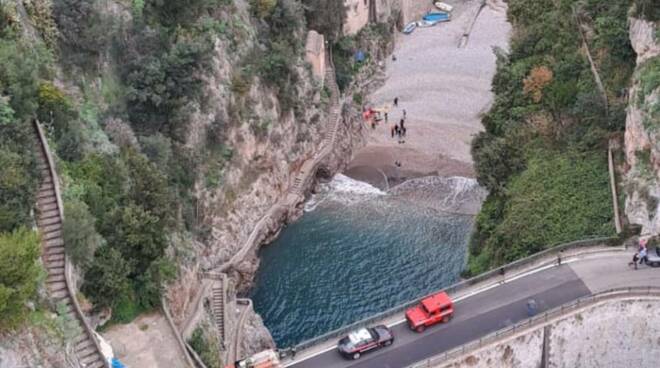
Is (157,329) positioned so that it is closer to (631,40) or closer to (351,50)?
(631,40)

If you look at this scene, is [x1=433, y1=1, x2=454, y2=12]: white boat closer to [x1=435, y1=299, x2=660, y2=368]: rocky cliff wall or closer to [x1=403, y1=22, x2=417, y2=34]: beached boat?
[x1=403, y1=22, x2=417, y2=34]: beached boat

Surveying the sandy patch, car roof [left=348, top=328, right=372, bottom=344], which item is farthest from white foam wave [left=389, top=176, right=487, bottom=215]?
the sandy patch

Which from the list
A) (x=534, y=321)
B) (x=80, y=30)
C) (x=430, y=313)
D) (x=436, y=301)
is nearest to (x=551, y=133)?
(x=534, y=321)

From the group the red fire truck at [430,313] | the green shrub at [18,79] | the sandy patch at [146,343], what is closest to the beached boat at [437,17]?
the red fire truck at [430,313]

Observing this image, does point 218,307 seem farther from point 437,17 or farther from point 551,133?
point 437,17

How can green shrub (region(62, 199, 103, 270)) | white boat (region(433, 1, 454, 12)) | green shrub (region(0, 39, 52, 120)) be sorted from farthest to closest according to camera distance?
white boat (region(433, 1, 454, 12)), green shrub (region(0, 39, 52, 120)), green shrub (region(62, 199, 103, 270))

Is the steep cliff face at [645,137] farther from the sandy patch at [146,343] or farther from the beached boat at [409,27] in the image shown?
the beached boat at [409,27]
